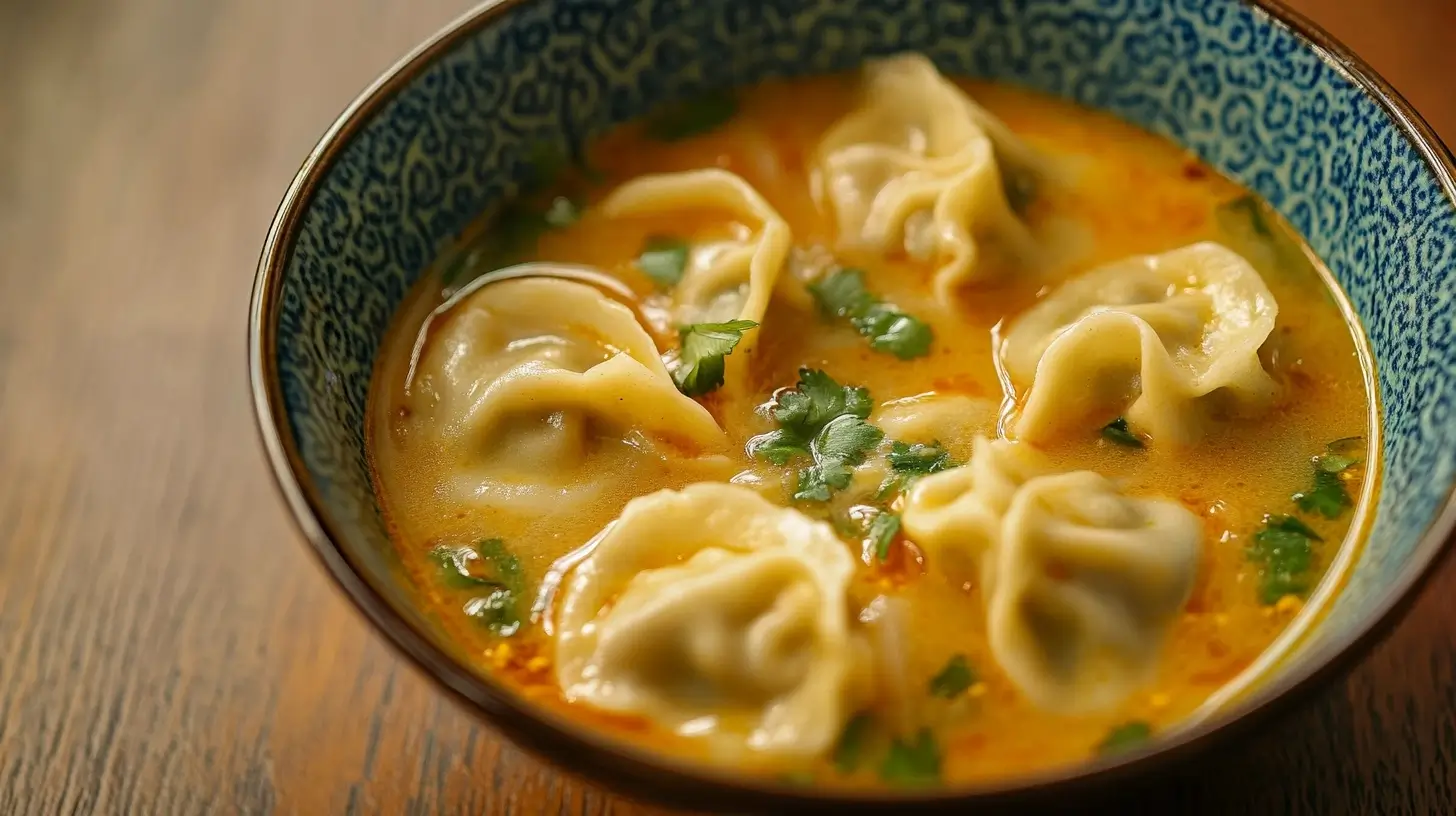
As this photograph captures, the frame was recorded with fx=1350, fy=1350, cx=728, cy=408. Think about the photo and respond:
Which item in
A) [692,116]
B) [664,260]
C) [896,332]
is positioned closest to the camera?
[896,332]

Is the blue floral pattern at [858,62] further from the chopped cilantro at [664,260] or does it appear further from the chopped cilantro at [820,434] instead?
the chopped cilantro at [820,434]

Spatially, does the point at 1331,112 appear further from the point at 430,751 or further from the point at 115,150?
the point at 115,150

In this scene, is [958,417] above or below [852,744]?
above

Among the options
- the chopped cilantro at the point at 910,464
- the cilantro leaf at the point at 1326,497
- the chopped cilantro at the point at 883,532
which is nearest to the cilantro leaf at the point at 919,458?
the chopped cilantro at the point at 910,464

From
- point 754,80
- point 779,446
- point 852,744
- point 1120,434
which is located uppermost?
point 754,80

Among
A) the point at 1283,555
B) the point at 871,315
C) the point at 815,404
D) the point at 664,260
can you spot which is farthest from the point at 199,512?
the point at 1283,555

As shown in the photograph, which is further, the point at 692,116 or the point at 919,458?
the point at 692,116

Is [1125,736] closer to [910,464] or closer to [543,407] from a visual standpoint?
[910,464]
